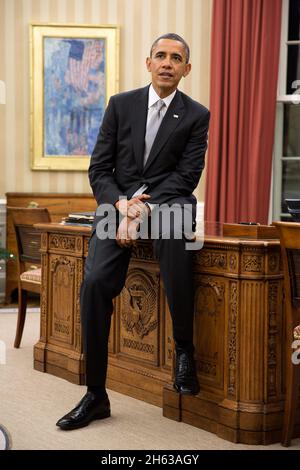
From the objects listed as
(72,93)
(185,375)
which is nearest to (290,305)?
(185,375)

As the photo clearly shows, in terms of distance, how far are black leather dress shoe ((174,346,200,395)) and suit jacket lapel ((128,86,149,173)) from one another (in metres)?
0.95

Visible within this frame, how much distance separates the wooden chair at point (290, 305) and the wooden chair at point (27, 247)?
2.31 meters

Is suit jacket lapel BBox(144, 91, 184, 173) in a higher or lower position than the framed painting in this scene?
lower

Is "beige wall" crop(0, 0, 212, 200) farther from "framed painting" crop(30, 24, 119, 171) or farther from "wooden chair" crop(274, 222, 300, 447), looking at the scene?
"wooden chair" crop(274, 222, 300, 447)

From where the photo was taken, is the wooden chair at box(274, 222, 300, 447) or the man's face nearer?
the wooden chair at box(274, 222, 300, 447)

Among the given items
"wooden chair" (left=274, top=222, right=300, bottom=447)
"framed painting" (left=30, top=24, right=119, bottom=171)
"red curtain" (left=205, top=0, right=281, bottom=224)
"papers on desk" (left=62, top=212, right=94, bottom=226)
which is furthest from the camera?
"framed painting" (left=30, top=24, right=119, bottom=171)

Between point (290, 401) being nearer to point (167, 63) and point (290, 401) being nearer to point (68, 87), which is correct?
point (167, 63)

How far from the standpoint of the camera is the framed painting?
24.1ft

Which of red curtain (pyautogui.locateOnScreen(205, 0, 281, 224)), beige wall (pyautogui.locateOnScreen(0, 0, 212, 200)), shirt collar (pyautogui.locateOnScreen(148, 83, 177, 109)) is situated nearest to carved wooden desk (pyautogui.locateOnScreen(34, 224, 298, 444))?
shirt collar (pyautogui.locateOnScreen(148, 83, 177, 109))

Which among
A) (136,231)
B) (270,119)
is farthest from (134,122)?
(270,119)

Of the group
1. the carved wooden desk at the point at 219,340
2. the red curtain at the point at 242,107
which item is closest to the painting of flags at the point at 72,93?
the red curtain at the point at 242,107

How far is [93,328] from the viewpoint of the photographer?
142 inches

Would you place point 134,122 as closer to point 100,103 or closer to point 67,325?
point 67,325

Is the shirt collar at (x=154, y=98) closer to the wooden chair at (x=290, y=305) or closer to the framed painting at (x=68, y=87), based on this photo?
the wooden chair at (x=290, y=305)
